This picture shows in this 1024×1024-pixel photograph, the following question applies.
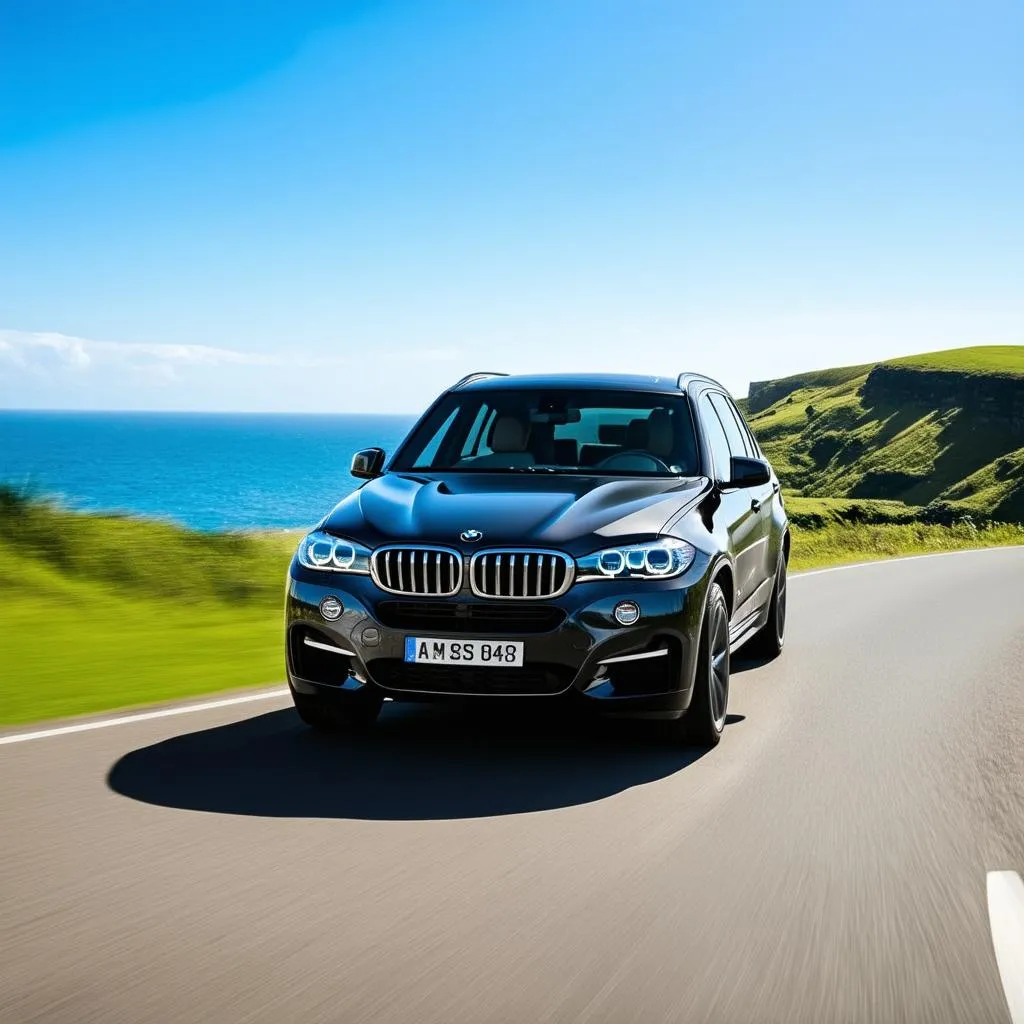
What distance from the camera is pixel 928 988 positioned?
3.51 metres

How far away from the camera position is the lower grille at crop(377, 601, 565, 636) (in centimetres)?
604

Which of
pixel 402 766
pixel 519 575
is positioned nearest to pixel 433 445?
pixel 519 575

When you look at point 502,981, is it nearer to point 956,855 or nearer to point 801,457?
point 956,855

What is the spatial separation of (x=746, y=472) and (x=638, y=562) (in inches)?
75.2

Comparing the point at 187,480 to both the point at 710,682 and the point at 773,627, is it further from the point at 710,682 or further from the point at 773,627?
the point at 710,682

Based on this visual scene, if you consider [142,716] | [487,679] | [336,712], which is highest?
[487,679]

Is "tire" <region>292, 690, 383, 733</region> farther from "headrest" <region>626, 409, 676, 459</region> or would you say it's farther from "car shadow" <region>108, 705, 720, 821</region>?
"headrest" <region>626, 409, 676, 459</region>

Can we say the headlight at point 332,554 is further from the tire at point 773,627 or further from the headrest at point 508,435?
the tire at point 773,627

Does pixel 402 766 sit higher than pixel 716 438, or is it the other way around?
pixel 716 438

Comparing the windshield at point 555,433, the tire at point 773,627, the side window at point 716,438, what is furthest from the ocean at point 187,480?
the side window at point 716,438

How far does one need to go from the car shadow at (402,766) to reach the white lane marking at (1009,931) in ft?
5.54

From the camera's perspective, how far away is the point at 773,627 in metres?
10.3

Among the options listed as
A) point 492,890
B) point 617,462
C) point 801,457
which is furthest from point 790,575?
point 801,457

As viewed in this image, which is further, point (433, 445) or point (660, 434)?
point (433, 445)
